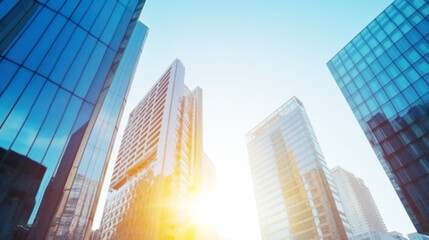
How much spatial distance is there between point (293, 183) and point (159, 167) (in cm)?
5975

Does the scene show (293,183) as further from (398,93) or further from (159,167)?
(159,167)

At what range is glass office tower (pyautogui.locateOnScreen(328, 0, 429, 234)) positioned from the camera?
3198 cm

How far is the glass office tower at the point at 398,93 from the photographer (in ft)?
105

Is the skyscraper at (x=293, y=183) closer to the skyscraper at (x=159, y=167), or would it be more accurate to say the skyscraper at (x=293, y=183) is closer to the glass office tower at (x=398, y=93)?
the glass office tower at (x=398, y=93)

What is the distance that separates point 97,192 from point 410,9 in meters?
53.0

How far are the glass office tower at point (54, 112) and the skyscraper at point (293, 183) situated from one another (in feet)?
249

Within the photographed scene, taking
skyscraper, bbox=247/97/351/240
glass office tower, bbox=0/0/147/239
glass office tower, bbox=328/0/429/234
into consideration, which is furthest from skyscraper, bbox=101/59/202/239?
skyscraper, bbox=247/97/351/240

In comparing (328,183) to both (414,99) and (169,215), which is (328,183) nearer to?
(414,99)

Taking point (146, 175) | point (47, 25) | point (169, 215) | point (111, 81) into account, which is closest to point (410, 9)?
point (111, 81)

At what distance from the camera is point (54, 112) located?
11438 mm

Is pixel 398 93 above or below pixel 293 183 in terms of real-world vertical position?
below

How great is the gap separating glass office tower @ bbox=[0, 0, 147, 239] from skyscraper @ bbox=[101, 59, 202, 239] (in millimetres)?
33520

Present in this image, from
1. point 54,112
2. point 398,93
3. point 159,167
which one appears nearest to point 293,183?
point 398,93

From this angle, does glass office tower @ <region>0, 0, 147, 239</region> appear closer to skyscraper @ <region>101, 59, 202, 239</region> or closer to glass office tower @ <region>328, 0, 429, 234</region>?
skyscraper @ <region>101, 59, 202, 239</region>
